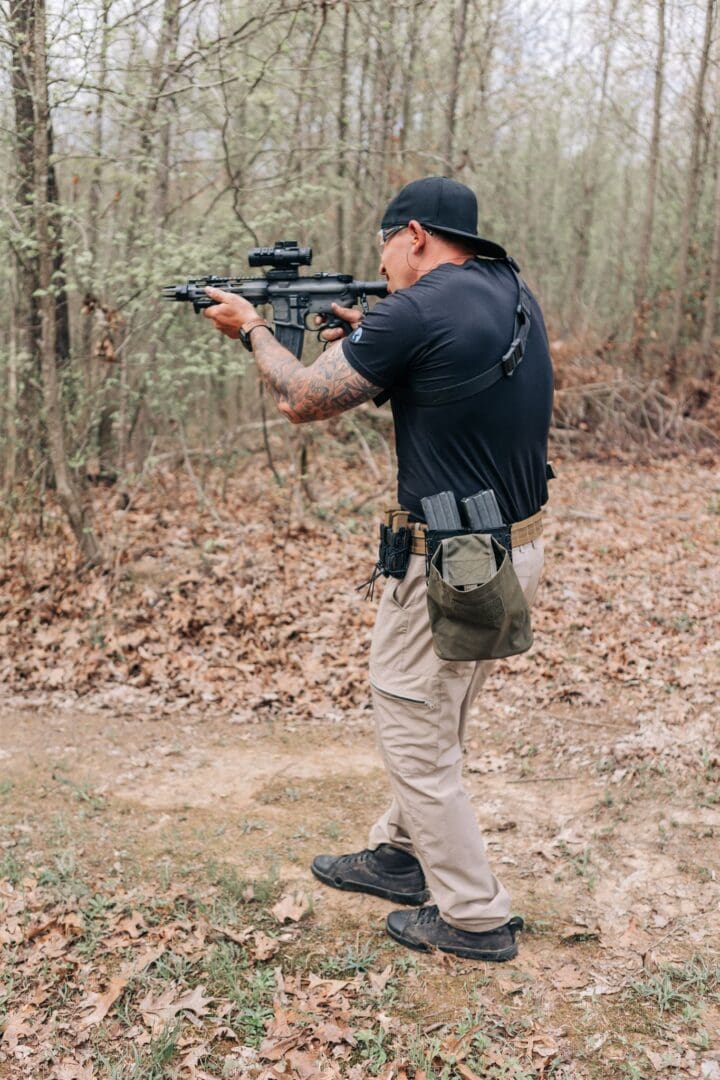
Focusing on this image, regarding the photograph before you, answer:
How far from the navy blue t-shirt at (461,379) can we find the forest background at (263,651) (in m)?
1.71

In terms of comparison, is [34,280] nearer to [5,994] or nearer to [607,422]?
[5,994]

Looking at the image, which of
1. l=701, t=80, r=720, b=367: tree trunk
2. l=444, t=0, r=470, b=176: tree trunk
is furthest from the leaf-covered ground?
l=701, t=80, r=720, b=367: tree trunk

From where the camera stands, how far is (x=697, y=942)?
10.8 feet

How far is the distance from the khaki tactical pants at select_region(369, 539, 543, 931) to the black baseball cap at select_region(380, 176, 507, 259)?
1.08 metres

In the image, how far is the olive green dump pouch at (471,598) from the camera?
2.87 metres

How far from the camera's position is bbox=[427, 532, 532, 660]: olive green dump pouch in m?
2.87

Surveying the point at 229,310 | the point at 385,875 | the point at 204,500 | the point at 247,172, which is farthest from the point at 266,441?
the point at 385,875

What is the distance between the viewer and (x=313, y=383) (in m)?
2.91

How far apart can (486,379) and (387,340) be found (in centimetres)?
35

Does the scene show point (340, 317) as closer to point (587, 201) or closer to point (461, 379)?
point (461, 379)

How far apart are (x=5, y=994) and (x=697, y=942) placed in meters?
2.49

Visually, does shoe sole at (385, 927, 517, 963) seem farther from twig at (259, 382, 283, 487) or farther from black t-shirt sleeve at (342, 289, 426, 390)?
twig at (259, 382, 283, 487)

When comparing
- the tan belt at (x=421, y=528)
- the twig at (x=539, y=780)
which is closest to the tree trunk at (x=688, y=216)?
the twig at (x=539, y=780)

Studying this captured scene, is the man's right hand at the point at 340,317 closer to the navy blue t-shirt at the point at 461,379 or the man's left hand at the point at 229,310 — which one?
the man's left hand at the point at 229,310
